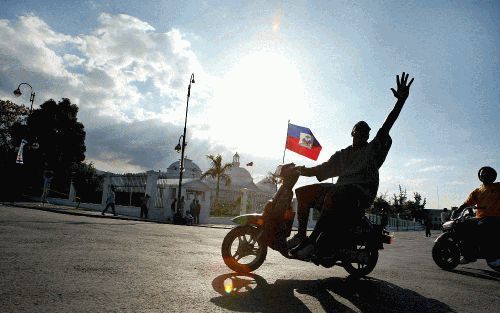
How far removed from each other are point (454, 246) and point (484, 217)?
0.76 metres

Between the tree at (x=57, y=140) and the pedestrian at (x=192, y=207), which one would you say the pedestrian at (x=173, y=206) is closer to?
the pedestrian at (x=192, y=207)

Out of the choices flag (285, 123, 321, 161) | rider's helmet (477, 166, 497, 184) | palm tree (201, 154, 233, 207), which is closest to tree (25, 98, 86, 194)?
palm tree (201, 154, 233, 207)

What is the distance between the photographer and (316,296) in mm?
3162

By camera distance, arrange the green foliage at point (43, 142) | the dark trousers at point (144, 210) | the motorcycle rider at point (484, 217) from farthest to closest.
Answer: the green foliage at point (43, 142) < the dark trousers at point (144, 210) < the motorcycle rider at point (484, 217)

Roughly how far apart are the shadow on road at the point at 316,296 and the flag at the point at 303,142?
726 inches

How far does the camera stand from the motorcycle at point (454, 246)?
19.9 ft

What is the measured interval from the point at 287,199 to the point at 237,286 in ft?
4.48

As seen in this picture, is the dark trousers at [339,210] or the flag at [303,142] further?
the flag at [303,142]

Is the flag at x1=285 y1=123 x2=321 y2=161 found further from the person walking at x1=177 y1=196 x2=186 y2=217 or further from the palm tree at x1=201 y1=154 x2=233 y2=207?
the palm tree at x1=201 y1=154 x2=233 y2=207

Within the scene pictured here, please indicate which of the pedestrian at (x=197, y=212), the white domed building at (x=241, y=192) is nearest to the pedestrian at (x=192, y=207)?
the pedestrian at (x=197, y=212)

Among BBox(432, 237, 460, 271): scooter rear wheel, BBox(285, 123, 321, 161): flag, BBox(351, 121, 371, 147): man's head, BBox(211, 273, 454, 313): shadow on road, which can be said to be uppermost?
BBox(285, 123, 321, 161): flag

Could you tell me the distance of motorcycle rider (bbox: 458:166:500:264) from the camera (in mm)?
5750

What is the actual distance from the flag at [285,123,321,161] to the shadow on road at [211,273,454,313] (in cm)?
1843

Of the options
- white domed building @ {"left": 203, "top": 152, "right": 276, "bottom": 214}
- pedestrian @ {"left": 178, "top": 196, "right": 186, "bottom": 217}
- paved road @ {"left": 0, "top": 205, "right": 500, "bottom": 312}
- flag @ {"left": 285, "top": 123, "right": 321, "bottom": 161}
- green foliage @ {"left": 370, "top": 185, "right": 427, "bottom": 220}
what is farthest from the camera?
green foliage @ {"left": 370, "top": 185, "right": 427, "bottom": 220}
